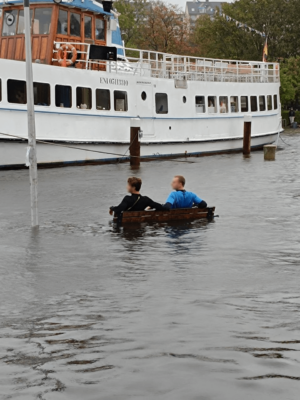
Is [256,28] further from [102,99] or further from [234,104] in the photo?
[102,99]

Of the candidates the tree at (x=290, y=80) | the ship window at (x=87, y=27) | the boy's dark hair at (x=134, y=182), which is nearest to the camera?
the boy's dark hair at (x=134, y=182)

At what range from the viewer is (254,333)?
8281 mm

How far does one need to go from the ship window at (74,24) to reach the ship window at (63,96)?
9.93ft

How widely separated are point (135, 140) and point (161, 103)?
3.17 m

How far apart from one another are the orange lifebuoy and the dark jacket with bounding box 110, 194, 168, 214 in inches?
597

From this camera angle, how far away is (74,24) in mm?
31891

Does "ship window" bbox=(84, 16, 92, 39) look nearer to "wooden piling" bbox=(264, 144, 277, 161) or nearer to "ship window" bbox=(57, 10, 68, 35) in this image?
"ship window" bbox=(57, 10, 68, 35)

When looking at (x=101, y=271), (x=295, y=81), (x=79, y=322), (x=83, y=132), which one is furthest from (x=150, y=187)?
(x=295, y=81)

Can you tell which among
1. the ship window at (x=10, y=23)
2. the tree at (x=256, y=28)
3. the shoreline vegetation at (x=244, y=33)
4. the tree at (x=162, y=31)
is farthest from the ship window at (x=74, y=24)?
the tree at (x=162, y=31)

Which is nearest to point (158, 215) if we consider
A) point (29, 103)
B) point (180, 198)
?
point (180, 198)

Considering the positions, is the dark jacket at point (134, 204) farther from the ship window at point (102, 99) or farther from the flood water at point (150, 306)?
the ship window at point (102, 99)

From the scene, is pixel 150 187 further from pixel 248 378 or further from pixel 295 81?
pixel 295 81

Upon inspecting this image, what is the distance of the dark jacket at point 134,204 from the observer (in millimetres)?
16203

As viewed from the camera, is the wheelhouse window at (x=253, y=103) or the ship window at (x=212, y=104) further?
the wheelhouse window at (x=253, y=103)
